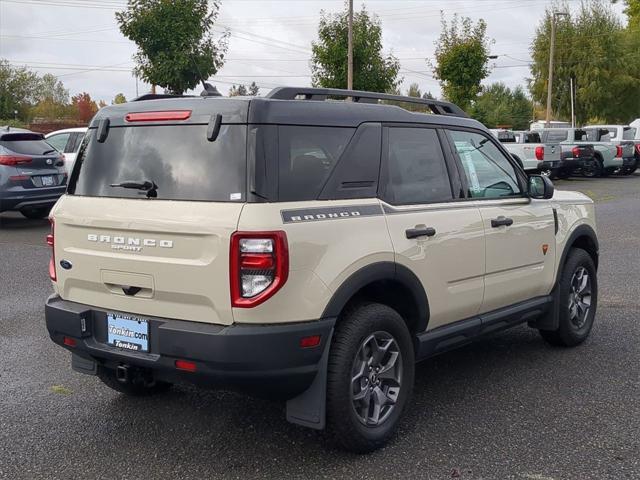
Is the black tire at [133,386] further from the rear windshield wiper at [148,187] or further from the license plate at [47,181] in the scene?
the license plate at [47,181]

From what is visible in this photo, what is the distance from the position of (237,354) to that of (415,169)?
65.1 inches

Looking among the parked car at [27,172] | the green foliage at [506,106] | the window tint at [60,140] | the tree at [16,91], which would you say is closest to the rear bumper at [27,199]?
the parked car at [27,172]

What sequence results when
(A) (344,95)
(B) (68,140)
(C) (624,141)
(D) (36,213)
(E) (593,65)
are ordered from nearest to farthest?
(A) (344,95), (D) (36,213), (B) (68,140), (C) (624,141), (E) (593,65)

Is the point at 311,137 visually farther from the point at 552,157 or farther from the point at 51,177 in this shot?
the point at 552,157

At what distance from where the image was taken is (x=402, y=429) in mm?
4234

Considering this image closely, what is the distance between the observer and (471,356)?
5684 mm

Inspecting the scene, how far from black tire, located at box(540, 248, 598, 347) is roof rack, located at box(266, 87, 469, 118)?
5.06ft

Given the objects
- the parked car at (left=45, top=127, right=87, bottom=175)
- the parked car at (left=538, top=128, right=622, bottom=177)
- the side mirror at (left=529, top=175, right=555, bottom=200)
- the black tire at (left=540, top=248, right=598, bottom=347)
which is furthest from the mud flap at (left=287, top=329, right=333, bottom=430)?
the parked car at (left=538, top=128, right=622, bottom=177)

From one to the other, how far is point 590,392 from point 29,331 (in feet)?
14.6

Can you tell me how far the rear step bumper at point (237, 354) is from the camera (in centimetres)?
342

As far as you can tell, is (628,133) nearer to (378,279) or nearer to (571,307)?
(571,307)

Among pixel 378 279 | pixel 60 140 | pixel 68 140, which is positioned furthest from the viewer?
pixel 60 140

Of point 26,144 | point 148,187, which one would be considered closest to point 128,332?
point 148,187

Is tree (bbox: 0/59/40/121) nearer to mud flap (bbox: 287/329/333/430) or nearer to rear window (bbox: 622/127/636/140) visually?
rear window (bbox: 622/127/636/140)
